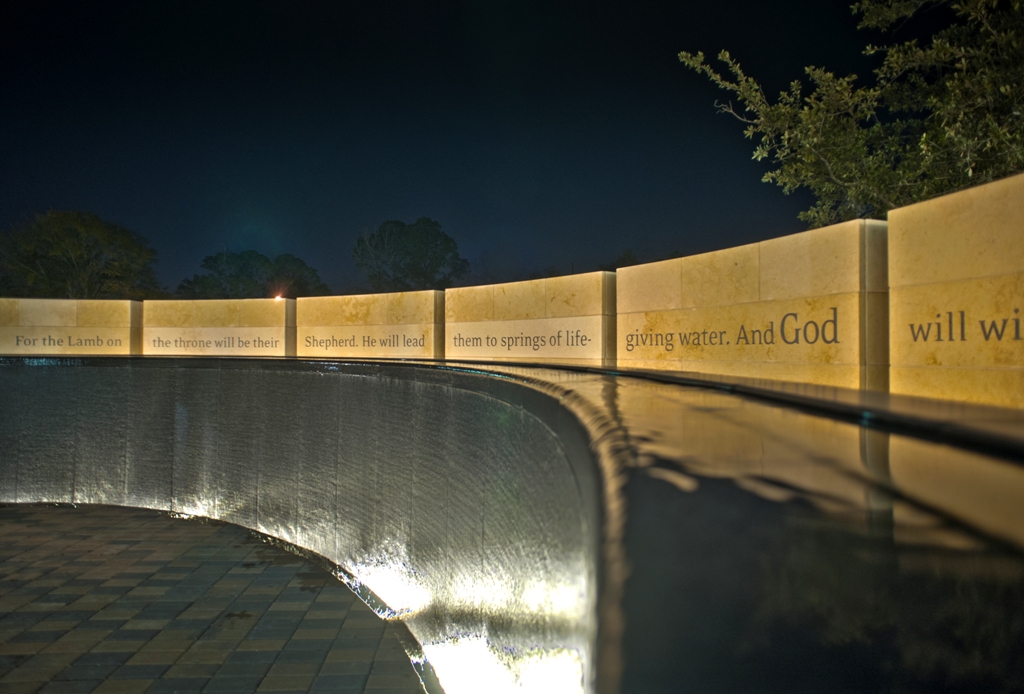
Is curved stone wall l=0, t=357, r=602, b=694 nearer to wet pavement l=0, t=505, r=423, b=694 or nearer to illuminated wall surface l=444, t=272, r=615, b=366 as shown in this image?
wet pavement l=0, t=505, r=423, b=694

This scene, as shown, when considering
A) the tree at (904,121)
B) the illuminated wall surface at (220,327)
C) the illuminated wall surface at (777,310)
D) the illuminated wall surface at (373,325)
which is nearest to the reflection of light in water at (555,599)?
the illuminated wall surface at (777,310)

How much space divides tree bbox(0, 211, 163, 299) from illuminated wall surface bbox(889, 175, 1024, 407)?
40715mm

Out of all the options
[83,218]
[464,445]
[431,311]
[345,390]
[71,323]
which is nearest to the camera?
[464,445]

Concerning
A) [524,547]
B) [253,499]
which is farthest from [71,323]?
[524,547]

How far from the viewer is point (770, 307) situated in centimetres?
802

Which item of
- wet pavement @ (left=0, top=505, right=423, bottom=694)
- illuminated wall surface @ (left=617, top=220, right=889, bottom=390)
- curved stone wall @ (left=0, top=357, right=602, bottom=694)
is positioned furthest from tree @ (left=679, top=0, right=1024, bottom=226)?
wet pavement @ (left=0, top=505, right=423, bottom=694)

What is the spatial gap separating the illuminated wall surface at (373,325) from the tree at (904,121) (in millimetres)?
7549

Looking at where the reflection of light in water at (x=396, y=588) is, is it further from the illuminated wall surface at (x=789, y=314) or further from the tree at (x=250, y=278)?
the tree at (x=250, y=278)

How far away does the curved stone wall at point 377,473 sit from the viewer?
219 centimetres

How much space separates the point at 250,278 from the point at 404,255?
13.7 meters

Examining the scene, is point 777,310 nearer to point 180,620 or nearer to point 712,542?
point 180,620

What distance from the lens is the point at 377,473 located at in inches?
252

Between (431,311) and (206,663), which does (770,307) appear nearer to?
(206,663)

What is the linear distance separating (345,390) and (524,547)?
4.98 metres
